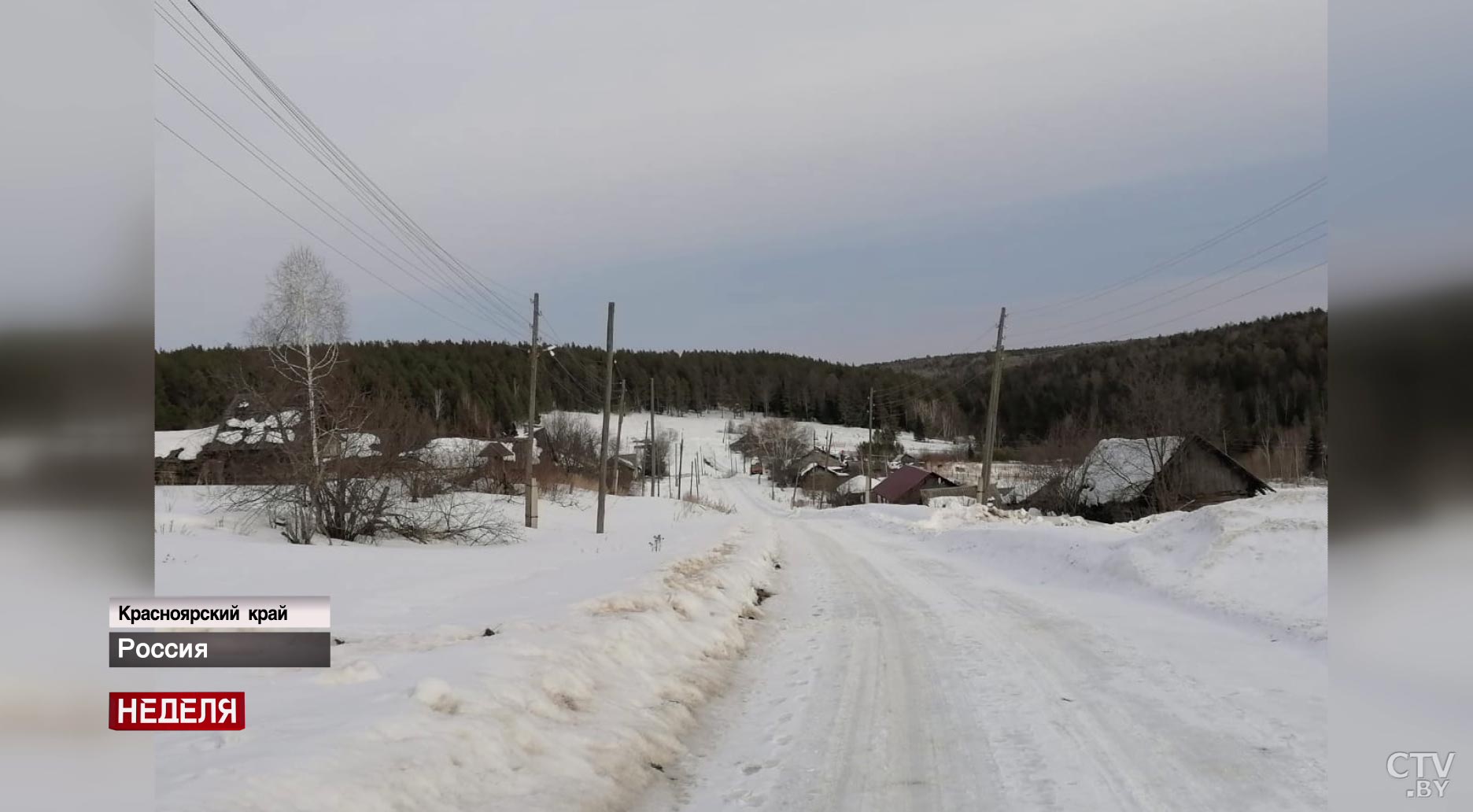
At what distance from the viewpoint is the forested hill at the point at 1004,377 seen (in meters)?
22.0

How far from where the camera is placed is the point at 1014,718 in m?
5.42

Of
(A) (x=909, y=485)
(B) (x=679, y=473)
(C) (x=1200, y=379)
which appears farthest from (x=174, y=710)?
(B) (x=679, y=473)

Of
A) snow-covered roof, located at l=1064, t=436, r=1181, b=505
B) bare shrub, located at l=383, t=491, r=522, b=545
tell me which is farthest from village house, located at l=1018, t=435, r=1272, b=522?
bare shrub, located at l=383, t=491, r=522, b=545

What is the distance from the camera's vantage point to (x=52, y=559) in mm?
2369

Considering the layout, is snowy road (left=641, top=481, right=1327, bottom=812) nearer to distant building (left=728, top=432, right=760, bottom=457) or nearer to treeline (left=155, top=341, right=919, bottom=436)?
treeline (left=155, top=341, right=919, bottom=436)

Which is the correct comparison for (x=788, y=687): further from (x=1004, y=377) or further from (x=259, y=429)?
(x=1004, y=377)

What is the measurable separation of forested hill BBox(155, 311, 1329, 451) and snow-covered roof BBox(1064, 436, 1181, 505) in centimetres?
264

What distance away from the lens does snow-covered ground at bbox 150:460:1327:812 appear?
401 cm

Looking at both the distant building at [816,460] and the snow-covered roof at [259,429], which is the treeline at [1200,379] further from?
the distant building at [816,460]

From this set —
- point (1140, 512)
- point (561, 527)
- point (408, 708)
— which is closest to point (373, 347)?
point (561, 527)

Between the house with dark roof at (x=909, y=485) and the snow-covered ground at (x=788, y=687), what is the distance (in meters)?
51.9

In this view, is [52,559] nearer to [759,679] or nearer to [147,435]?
[147,435]

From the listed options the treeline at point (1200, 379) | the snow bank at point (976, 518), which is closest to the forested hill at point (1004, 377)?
the treeline at point (1200, 379)

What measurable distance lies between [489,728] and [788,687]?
2.86m
